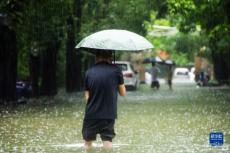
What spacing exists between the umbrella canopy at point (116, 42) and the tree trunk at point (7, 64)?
715 inches

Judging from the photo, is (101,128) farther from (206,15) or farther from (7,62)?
(206,15)

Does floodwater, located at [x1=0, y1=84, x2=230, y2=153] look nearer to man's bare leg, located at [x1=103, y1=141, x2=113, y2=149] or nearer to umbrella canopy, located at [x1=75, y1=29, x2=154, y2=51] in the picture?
man's bare leg, located at [x1=103, y1=141, x2=113, y2=149]

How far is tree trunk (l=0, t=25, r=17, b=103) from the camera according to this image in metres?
30.0

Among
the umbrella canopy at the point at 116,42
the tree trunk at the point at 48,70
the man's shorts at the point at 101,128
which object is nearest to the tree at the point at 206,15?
the tree trunk at the point at 48,70

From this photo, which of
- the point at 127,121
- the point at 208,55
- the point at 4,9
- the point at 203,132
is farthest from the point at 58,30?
the point at 208,55

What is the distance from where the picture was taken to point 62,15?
30797mm

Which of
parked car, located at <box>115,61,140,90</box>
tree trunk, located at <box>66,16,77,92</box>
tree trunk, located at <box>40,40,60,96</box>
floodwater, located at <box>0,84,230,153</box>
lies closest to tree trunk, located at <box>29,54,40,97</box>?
tree trunk, located at <box>40,40,60,96</box>

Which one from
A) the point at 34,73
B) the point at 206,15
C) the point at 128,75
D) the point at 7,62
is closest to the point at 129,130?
the point at 7,62

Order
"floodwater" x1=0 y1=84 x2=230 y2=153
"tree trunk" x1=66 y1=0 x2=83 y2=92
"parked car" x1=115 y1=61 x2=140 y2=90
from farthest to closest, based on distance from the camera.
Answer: "parked car" x1=115 y1=61 x2=140 y2=90 → "tree trunk" x1=66 y1=0 x2=83 y2=92 → "floodwater" x1=0 y1=84 x2=230 y2=153

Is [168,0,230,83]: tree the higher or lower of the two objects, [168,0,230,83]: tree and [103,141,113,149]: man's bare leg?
the higher

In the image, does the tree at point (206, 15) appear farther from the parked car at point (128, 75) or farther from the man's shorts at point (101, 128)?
the man's shorts at point (101, 128)

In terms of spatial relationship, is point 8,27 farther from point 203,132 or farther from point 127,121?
point 203,132

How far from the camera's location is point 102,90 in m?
11.4

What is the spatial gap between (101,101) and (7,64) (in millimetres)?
19436
